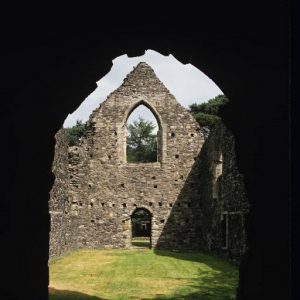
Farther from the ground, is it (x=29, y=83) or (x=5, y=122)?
(x=29, y=83)

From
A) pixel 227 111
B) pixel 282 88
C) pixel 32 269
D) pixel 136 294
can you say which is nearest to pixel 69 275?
pixel 136 294

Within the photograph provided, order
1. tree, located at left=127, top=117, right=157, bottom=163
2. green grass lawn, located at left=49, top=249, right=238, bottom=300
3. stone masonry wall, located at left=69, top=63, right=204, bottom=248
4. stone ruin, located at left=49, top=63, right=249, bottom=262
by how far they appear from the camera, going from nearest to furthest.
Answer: green grass lawn, located at left=49, top=249, right=238, bottom=300, stone ruin, located at left=49, top=63, right=249, bottom=262, stone masonry wall, located at left=69, top=63, right=204, bottom=248, tree, located at left=127, top=117, right=157, bottom=163

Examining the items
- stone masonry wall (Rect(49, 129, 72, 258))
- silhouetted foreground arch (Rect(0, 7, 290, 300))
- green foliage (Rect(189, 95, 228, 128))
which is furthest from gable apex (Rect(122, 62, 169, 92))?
green foliage (Rect(189, 95, 228, 128))

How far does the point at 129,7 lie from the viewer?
16.5ft

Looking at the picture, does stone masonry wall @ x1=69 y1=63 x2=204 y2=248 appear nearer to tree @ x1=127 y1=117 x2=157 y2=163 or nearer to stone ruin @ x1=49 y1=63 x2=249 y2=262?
stone ruin @ x1=49 y1=63 x2=249 y2=262

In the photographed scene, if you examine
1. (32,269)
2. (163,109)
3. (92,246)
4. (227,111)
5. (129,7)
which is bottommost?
(92,246)

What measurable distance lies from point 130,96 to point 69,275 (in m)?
12.0

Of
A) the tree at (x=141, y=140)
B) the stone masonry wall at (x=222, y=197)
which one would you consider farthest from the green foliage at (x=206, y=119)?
the stone masonry wall at (x=222, y=197)

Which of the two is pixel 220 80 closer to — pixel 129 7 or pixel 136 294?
pixel 129 7

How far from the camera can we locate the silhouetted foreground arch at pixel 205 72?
5059mm

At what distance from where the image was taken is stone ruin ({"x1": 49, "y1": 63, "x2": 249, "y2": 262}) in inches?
870

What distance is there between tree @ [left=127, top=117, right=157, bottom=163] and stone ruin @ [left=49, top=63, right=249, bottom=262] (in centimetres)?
2671

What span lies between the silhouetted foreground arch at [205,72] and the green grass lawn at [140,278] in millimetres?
3833

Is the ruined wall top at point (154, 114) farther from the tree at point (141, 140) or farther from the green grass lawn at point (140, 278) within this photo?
the tree at point (141, 140)
